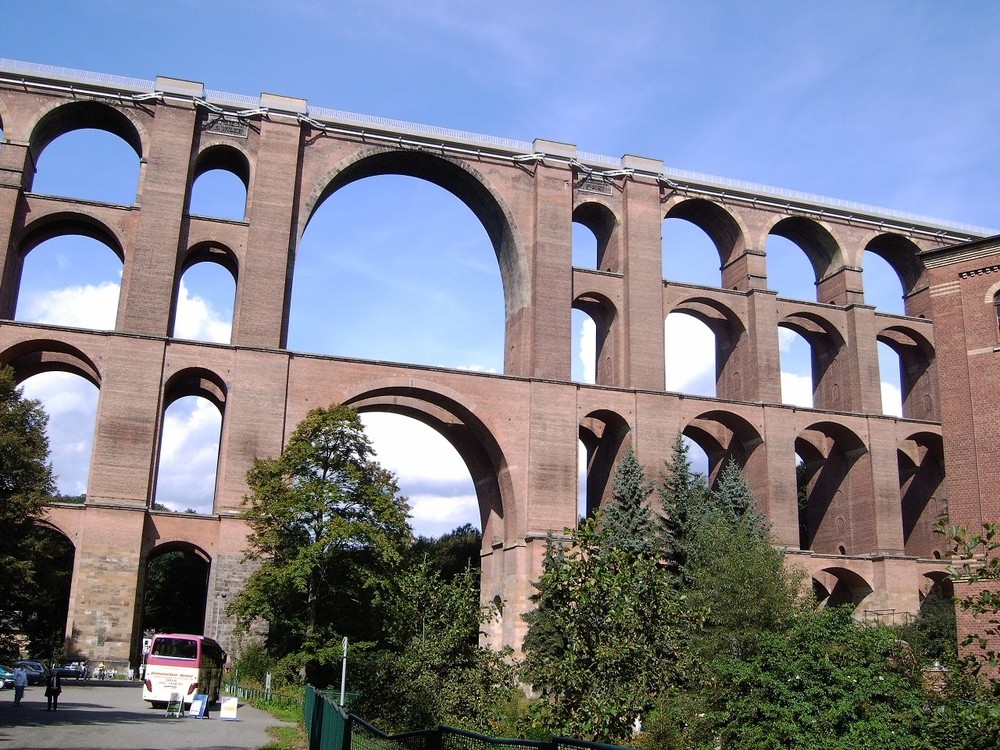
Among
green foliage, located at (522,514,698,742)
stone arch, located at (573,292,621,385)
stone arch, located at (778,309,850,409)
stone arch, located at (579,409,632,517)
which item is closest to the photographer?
green foliage, located at (522,514,698,742)

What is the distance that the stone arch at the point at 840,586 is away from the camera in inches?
1551

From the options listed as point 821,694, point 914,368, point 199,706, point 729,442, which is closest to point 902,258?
point 914,368

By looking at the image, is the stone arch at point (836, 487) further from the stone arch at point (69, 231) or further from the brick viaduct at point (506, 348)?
the stone arch at point (69, 231)

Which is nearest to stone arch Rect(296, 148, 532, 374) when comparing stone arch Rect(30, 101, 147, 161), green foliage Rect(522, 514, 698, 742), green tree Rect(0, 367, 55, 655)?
stone arch Rect(30, 101, 147, 161)

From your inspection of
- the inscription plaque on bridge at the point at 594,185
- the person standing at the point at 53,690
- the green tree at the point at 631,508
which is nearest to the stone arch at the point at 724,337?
the inscription plaque on bridge at the point at 594,185

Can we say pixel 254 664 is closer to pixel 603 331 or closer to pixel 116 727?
pixel 116 727

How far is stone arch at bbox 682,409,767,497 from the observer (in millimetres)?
39625

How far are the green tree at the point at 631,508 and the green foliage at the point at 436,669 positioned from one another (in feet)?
52.1

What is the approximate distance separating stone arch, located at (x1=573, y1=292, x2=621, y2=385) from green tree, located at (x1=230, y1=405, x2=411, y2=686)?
43.1 feet

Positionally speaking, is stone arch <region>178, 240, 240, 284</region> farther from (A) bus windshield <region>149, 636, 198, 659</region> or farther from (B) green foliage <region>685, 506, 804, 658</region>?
(B) green foliage <region>685, 506, 804, 658</region>

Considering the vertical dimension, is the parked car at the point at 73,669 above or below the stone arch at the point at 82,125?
below

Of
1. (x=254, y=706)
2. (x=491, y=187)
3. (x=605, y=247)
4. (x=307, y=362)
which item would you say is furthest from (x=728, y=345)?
(x=254, y=706)

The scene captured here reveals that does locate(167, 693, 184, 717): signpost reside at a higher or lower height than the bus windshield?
lower

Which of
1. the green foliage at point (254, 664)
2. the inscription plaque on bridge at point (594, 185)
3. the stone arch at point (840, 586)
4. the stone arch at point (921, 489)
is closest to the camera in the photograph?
the green foliage at point (254, 664)
